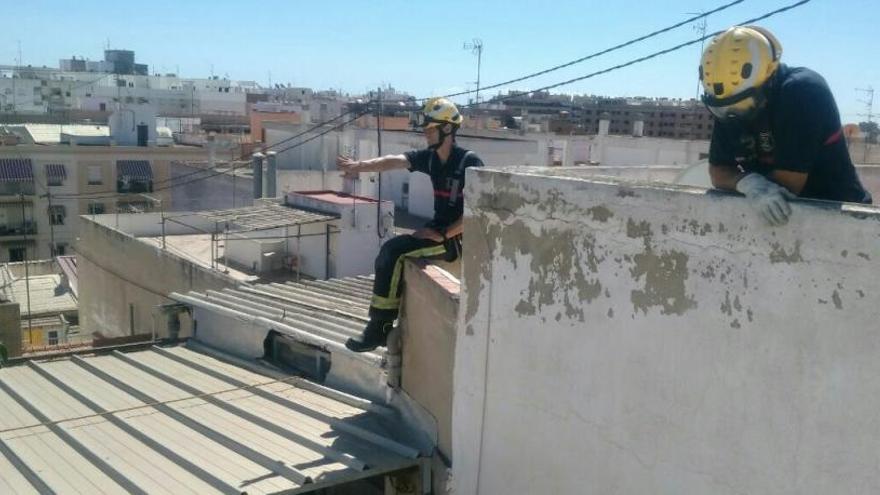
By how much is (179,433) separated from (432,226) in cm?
218

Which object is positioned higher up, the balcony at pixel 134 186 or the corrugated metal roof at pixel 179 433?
the corrugated metal roof at pixel 179 433

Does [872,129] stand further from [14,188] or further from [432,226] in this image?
[14,188]

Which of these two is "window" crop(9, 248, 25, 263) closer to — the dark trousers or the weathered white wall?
the dark trousers

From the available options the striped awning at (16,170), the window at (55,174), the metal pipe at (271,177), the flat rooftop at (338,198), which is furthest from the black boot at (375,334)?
the window at (55,174)

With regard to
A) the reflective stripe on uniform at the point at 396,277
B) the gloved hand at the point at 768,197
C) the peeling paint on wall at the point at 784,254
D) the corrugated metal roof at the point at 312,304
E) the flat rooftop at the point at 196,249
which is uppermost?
the gloved hand at the point at 768,197

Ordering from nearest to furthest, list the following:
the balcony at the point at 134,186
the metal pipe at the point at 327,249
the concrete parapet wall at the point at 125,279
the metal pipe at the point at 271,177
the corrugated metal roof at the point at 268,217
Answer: the corrugated metal roof at the point at 268,217 < the metal pipe at the point at 327,249 < the concrete parapet wall at the point at 125,279 < the metal pipe at the point at 271,177 < the balcony at the point at 134,186

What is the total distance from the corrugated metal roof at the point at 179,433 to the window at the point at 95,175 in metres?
35.4

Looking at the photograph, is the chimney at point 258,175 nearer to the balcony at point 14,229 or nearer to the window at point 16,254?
the balcony at point 14,229

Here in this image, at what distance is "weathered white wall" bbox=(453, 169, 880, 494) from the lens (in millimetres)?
2994

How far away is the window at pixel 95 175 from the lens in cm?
3962

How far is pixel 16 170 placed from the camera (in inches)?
1476

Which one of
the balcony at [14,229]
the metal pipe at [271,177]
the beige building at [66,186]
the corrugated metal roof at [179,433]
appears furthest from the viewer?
the balcony at [14,229]

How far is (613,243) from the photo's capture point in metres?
3.76

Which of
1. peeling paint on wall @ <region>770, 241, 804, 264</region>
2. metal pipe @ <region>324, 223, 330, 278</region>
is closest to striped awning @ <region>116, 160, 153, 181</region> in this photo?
metal pipe @ <region>324, 223, 330, 278</region>
